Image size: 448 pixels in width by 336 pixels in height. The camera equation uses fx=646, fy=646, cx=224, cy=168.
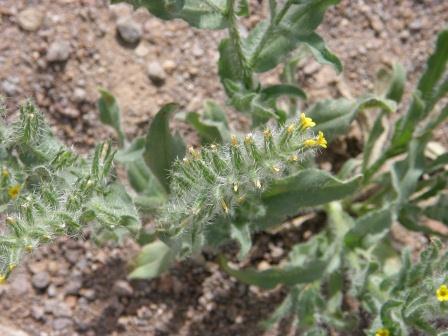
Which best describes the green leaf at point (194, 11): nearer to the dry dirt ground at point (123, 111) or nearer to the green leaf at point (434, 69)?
the dry dirt ground at point (123, 111)

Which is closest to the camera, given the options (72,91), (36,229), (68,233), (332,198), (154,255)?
(36,229)

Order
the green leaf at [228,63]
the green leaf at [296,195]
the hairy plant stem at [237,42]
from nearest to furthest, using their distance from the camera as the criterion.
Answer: the hairy plant stem at [237,42]
the green leaf at [296,195]
the green leaf at [228,63]

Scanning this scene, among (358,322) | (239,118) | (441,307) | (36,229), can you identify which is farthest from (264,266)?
(36,229)

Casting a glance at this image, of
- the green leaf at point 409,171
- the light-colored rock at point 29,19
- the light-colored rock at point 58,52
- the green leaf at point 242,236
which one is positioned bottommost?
the green leaf at point 409,171

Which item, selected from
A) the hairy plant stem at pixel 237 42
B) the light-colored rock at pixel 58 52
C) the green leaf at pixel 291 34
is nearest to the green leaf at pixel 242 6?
the hairy plant stem at pixel 237 42

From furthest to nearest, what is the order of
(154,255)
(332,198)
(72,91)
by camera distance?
(72,91) < (154,255) < (332,198)

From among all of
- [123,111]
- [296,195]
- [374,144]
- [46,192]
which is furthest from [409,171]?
[46,192]

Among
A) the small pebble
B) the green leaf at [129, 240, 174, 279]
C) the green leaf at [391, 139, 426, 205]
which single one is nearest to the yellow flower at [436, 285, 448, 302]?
the green leaf at [391, 139, 426, 205]

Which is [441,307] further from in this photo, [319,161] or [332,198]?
[319,161]
